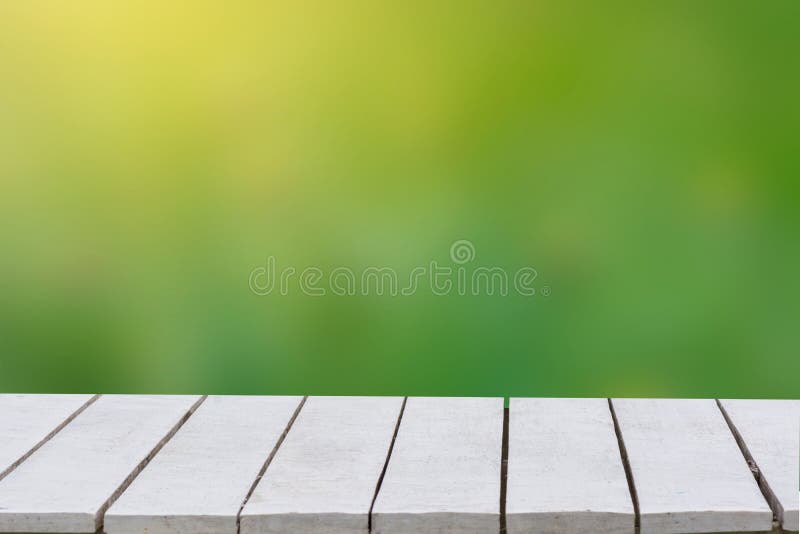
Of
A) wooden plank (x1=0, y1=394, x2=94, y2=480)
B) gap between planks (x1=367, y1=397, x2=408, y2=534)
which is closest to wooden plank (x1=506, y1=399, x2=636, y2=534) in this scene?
gap between planks (x1=367, y1=397, x2=408, y2=534)

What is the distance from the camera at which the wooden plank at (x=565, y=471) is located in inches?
49.0

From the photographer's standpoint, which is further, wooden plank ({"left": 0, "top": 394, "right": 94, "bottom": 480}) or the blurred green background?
the blurred green background

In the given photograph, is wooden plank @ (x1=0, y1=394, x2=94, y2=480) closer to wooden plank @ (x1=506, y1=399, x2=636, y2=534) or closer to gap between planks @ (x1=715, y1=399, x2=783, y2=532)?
wooden plank @ (x1=506, y1=399, x2=636, y2=534)

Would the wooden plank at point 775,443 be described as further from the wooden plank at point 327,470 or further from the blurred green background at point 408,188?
the wooden plank at point 327,470

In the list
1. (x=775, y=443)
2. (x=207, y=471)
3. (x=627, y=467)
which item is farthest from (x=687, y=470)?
(x=207, y=471)

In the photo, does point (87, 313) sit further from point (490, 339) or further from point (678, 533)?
point (678, 533)

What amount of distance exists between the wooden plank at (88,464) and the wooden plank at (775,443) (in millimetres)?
874

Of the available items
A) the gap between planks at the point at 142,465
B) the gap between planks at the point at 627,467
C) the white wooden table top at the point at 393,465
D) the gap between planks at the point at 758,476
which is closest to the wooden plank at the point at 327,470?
the white wooden table top at the point at 393,465

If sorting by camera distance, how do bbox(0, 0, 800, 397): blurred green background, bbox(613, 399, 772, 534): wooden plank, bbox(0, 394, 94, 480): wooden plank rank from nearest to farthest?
bbox(613, 399, 772, 534): wooden plank → bbox(0, 394, 94, 480): wooden plank → bbox(0, 0, 800, 397): blurred green background

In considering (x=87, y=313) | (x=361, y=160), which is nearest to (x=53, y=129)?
(x=87, y=313)

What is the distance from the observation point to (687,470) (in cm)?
138

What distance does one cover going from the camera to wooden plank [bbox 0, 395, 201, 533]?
1.27m

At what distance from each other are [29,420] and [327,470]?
1.87 ft

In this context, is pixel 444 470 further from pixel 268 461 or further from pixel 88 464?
pixel 88 464
